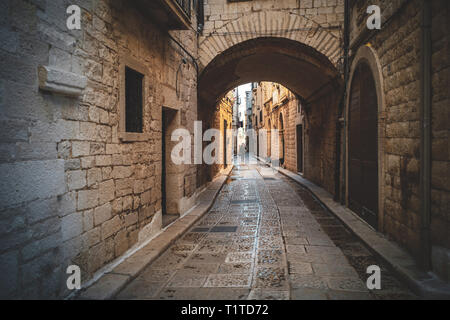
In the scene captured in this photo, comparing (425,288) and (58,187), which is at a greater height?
(58,187)

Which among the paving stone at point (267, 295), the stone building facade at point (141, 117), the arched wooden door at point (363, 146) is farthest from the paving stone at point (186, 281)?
the arched wooden door at point (363, 146)

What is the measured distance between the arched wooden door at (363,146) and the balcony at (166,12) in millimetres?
3272

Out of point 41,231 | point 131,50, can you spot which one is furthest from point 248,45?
point 41,231

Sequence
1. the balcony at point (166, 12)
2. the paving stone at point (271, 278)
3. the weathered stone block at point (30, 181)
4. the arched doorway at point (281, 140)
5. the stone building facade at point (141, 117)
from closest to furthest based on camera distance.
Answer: the weathered stone block at point (30, 181)
the stone building facade at point (141, 117)
the paving stone at point (271, 278)
the balcony at point (166, 12)
the arched doorway at point (281, 140)

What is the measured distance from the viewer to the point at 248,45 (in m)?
8.31

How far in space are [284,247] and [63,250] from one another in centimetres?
294

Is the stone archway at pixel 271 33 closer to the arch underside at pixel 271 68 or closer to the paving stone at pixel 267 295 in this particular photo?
the arch underside at pixel 271 68

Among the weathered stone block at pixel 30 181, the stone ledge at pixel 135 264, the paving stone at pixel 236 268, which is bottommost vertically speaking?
the paving stone at pixel 236 268

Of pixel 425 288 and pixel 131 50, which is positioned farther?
pixel 131 50

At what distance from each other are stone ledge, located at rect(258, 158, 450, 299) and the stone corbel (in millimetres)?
3666

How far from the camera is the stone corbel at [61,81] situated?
2624 millimetres

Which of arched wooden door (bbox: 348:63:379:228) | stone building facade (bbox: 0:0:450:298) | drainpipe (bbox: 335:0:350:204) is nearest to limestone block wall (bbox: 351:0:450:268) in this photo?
stone building facade (bbox: 0:0:450:298)

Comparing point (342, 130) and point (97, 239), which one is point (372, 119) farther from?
point (97, 239)

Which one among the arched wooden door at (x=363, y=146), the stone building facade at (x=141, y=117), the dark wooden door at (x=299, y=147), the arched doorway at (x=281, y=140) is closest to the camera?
the stone building facade at (x=141, y=117)
